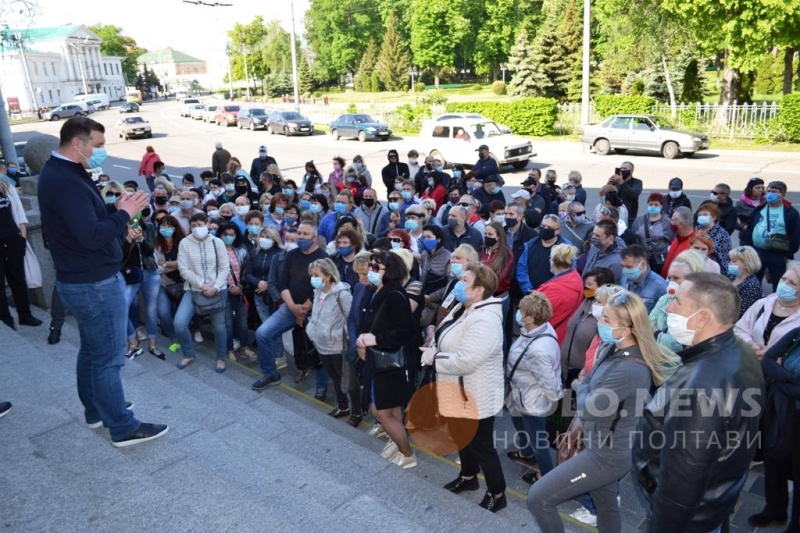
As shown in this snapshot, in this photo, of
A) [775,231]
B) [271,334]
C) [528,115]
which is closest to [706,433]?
[271,334]

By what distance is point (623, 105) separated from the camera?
28.5 m

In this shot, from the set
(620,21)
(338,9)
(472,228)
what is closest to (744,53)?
(620,21)

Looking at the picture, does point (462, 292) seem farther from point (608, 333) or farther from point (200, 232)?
point (200, 232)

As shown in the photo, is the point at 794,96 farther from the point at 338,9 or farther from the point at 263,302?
the point at 338,9

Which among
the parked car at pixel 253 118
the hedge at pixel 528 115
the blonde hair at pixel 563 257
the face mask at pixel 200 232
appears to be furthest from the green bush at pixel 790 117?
the parked car at pixel 253 118

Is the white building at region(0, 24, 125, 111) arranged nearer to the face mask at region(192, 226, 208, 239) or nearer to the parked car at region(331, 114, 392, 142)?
the parked car at region(331, 114, 392, 142)

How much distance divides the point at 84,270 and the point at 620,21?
3250 centimetres

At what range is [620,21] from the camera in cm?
3073

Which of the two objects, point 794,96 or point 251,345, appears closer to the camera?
point 251,345

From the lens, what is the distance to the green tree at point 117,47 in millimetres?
129000

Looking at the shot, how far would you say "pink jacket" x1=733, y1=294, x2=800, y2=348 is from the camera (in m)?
4.50

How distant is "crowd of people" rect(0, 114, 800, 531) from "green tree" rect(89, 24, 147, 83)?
138728 millimetres

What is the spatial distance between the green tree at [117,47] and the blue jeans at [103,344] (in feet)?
465

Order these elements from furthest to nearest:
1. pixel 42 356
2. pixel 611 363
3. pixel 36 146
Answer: pixel 36 146 < pixel 42 356 < pixel 611 363
